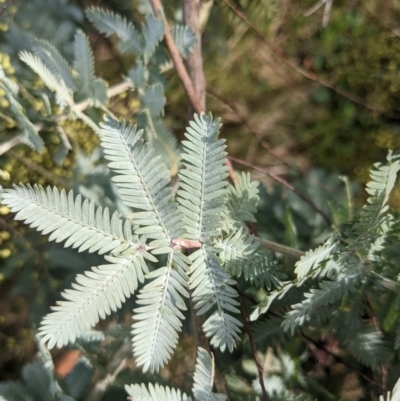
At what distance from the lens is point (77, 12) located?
1.29m

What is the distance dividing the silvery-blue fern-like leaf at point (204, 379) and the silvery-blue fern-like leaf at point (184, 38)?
730mm

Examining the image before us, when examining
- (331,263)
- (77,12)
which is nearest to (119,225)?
(331,263)

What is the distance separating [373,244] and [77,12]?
110cm

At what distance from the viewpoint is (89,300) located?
0.63 metres

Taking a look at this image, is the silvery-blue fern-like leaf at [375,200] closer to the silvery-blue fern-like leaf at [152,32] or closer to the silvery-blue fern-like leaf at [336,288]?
the silvery-blue fern-like leaf at [336,288]

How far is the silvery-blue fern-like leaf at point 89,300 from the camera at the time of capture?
621 mm

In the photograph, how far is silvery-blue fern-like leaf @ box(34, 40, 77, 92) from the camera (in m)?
0.96

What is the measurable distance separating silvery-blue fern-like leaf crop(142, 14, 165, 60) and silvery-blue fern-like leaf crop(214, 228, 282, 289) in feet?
1.74

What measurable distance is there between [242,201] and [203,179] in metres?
0.16

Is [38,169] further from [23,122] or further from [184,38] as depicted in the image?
[184,38]

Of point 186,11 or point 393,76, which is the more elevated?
point 186,11

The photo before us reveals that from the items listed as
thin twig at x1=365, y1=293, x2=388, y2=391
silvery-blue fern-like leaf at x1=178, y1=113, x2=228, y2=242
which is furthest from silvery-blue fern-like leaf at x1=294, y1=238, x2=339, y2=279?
thin twig at x1=365, y1=293, x2=388, y2=391

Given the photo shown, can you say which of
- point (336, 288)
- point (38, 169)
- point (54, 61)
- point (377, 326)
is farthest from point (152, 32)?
point (377, 326)

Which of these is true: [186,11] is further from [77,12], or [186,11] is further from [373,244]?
[373,244]
